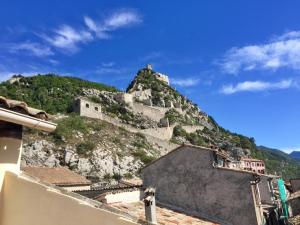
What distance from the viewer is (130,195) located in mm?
22422

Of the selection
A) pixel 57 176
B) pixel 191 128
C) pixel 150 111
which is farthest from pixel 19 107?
pixel 191 128

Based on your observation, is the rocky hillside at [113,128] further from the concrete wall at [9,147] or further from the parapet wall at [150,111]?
the concrete wall at [9,147]

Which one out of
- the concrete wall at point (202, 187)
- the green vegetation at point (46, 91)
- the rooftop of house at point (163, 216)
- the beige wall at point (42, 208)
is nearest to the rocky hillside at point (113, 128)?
the green vegetation at point (46, 91)

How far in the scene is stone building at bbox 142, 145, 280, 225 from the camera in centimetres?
1872

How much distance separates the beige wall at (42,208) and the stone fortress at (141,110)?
72.4 metres

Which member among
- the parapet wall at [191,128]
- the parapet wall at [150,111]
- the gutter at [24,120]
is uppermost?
the parapet wall at [150,111]

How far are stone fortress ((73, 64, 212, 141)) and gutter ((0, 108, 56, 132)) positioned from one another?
236 feet

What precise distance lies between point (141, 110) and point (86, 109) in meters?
23.6

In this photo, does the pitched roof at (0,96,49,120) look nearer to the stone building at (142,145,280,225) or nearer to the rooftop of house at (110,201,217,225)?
the rooftop of house at (110,201,217,225)

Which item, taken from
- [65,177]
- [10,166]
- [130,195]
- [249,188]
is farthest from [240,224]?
[65,177]

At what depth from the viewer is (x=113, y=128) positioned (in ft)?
244

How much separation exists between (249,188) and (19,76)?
88.7m

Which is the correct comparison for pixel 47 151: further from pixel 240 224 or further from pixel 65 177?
pixel 240 224

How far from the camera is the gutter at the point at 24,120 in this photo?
4203 millimetres
